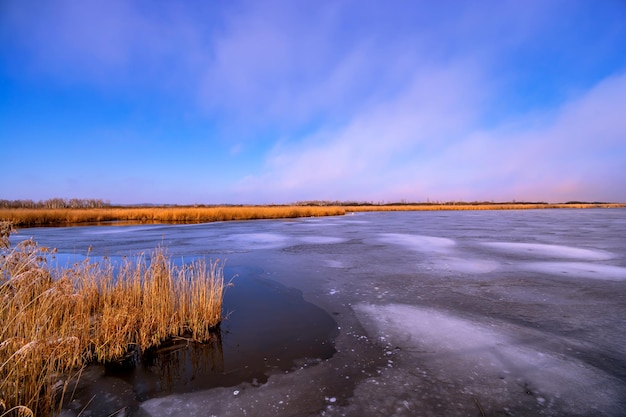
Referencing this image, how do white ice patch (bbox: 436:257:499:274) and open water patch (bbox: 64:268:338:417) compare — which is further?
white ice patch (bbox: 436:257:499:274)

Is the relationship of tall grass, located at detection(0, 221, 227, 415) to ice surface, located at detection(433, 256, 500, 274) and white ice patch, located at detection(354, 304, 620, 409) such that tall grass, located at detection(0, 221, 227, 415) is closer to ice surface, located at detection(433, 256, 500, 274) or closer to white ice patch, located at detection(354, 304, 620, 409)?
white ice patch, located at detection(354, 304, 620, 409)

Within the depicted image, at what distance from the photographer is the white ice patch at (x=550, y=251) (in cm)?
934

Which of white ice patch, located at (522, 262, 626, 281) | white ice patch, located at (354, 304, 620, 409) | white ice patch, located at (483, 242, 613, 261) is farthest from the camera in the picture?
white ice patch, located at (483, 242, 613, 261)

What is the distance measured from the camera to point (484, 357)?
3.50m

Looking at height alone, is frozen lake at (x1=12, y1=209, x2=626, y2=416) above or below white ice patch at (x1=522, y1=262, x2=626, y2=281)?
below

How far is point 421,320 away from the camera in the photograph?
181 inches

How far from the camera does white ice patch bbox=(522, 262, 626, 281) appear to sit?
690cm

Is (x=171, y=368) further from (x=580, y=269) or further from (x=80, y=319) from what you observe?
(x=580, y=269)

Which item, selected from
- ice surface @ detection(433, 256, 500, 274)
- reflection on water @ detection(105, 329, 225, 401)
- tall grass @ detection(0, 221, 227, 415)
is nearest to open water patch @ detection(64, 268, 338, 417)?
reflection on water @ detection(105, 329, 225, 401)

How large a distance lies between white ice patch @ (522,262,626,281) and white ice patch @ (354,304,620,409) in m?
4.42

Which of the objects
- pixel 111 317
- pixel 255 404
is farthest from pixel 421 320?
pixel 111 317

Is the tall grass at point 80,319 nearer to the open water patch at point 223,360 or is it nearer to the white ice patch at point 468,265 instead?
the open water patch at point 223,360

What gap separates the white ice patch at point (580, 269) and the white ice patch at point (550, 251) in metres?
1.20

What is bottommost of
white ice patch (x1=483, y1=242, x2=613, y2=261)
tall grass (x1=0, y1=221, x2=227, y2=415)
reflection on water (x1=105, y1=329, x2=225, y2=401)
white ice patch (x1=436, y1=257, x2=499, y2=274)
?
reflection on water (x1=105, y1=329, x2=225, y2=401)
